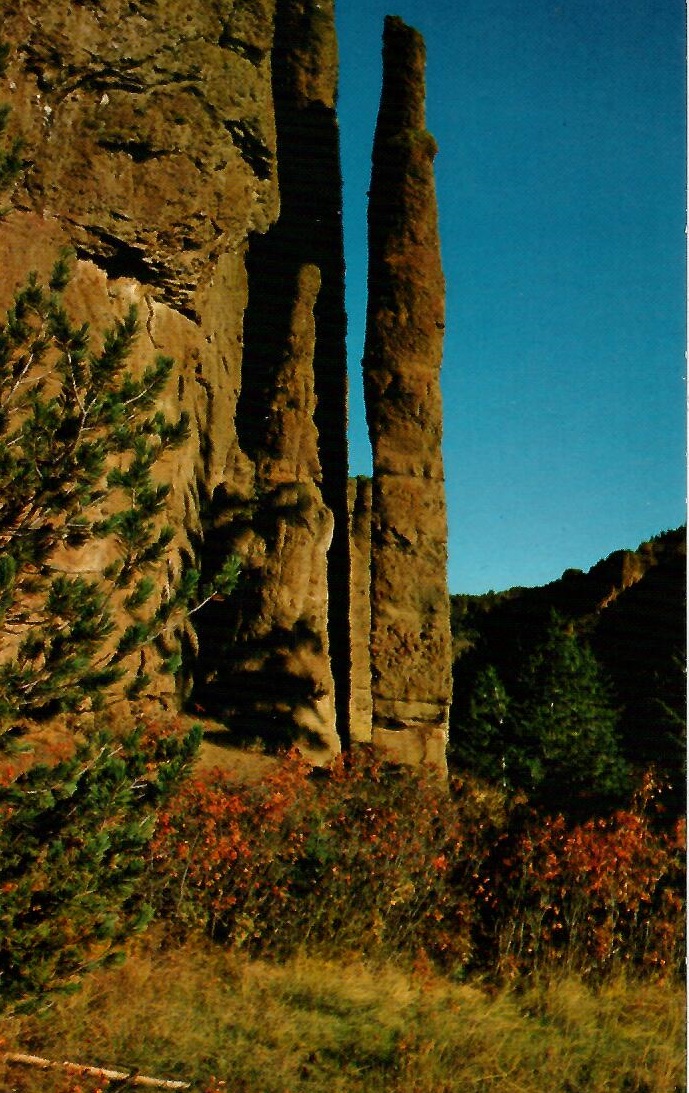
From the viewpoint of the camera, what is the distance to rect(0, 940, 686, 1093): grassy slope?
674cm

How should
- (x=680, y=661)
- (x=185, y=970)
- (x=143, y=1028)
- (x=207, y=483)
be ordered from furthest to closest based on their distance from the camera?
(x=680, y=661) < (x=207, y=483) < (x=185, y=970) < (x=143, y=1028)

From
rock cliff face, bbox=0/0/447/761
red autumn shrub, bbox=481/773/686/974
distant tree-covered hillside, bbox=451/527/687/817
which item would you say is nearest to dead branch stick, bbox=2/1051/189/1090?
red autumn shrub, bbox=481/773/686/974

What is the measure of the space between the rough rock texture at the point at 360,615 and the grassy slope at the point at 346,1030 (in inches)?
311

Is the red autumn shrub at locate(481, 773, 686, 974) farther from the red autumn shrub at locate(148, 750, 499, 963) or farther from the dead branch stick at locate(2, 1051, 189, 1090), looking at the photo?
the dead branch stick at locate(2, 1051, 189, 1090)

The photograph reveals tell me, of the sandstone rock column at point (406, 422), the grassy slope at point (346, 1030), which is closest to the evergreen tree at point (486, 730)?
the sandstone rock column at point (406, 422)

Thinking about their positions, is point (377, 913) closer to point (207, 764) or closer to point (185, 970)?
point (185, 970)

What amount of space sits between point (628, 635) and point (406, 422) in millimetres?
8592

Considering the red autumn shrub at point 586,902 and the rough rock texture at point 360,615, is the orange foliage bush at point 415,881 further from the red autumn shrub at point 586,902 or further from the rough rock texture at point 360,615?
the rough rock texture at point 360,615

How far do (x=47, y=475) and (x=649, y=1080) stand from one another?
6764 mm

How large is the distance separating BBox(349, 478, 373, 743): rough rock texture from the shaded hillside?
2.24 m

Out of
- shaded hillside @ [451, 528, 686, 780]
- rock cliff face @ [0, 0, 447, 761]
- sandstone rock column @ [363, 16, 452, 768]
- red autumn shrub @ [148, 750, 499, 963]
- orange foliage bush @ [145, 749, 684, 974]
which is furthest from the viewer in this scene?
shaded hillside @ [451, 528, 686, 780]

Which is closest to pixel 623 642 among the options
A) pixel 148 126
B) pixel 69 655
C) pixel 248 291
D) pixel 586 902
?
pixel 248 291

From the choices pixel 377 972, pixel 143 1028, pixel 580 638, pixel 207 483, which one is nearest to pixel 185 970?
pixel 143 1028

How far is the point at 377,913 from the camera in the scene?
32.7 feet
